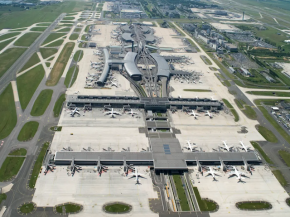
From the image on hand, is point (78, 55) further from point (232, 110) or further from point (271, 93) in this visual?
point (271, 93)

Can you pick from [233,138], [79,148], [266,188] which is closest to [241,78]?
[233,138]

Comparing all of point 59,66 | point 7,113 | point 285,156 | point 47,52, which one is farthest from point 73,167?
point 47,52

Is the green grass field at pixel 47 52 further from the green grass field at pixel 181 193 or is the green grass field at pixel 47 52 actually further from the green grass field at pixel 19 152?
the green grass field at pixel 181 193

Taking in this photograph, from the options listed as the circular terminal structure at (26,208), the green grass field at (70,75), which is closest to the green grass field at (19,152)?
the circular terminal structure at (26,208)

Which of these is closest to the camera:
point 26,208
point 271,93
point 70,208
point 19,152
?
point 26,208

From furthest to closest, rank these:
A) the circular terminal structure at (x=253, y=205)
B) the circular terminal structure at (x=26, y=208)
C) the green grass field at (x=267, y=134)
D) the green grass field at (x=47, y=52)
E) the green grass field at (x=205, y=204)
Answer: the green grass field at (x=47, y=52) < the green grass field at (x=267, y=134) < the circular terminal structure at (x=253, y=205) < the green grass field at (x=205, y=204) < the circular terminal structure at (x=26, y=208)
